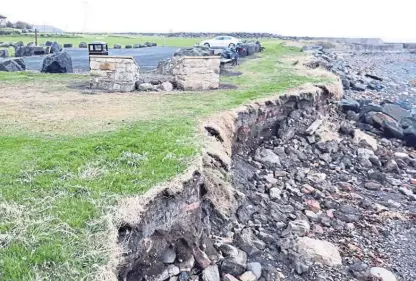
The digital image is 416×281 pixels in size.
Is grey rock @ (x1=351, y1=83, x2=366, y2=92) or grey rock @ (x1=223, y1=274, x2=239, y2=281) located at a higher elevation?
grey rock @ (x1=351, y1=83, x2=366, y2=92)

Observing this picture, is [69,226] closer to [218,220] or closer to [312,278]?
[218,220]

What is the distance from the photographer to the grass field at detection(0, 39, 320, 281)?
13.0ft

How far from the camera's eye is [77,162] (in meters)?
5.80

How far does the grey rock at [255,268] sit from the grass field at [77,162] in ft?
5.24

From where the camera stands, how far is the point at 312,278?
611 cm

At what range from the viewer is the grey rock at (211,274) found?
5.45 metres

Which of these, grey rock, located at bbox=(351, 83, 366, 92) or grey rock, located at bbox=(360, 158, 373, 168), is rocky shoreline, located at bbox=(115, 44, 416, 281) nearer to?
grey rock, located at bbox=(360, 158, 373, 168)

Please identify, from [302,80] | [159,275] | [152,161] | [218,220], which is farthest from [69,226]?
[302,80]

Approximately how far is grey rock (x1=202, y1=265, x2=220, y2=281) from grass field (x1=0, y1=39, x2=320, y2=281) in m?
1.27

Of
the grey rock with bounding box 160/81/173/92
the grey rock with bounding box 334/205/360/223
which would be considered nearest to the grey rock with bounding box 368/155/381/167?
the grey rock with bounding box 334/205/360/223

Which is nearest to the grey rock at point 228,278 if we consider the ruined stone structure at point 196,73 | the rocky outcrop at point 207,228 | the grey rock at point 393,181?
the rocky outcrop at point 207,228

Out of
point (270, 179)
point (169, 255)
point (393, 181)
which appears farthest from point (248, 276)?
point (393, 181)

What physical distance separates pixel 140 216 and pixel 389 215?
221 inches

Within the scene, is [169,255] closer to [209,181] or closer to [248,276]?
[248,276]
